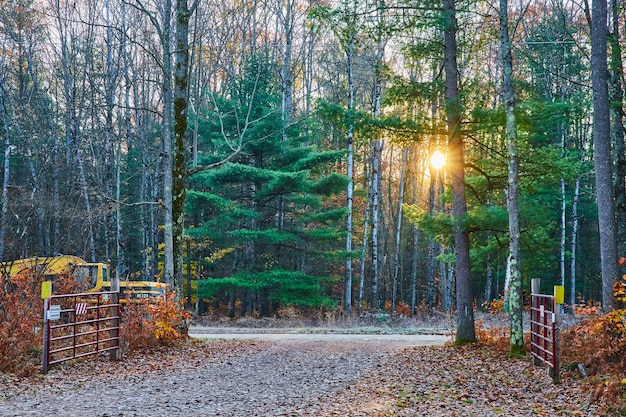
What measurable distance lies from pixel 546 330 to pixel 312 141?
29.0 m

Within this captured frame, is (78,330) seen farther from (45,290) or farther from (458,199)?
(458,199)

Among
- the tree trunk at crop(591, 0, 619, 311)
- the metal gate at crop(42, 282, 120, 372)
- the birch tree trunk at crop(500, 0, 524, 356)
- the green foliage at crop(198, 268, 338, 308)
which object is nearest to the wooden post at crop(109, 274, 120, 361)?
the metal gate at crop(42, 282, 120, 372)

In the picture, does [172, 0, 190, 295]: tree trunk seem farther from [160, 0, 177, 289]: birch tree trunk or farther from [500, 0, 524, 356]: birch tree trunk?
[500, 0, 524, 356]: birch tree trunk

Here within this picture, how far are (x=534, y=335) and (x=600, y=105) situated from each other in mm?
4726

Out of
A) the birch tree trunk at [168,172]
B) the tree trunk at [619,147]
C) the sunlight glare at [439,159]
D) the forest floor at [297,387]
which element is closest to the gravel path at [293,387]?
the forest floor at [297,387]

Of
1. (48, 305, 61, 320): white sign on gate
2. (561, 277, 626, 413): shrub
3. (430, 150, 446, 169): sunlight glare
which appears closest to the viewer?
(561, 277, 626, 413): shrub

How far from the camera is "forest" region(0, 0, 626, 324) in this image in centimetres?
1436

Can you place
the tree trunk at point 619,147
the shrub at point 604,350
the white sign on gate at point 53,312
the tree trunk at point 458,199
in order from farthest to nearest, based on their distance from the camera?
the tree trunk at point 458,199, the tree trunk at point 619,147, the white sign on gate at point 53,312, the shrub at point 604,350

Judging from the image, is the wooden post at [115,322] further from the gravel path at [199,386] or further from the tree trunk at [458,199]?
the tree trunk at [458,199]

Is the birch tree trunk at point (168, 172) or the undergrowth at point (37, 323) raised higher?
the birch tree trunk at point (168, 172)

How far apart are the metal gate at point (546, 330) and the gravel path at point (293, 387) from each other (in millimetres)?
282

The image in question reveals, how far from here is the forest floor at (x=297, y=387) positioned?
24.7 ft

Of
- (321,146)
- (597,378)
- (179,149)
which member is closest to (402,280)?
(321,146)

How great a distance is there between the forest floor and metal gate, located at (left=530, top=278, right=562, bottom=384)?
286mm
